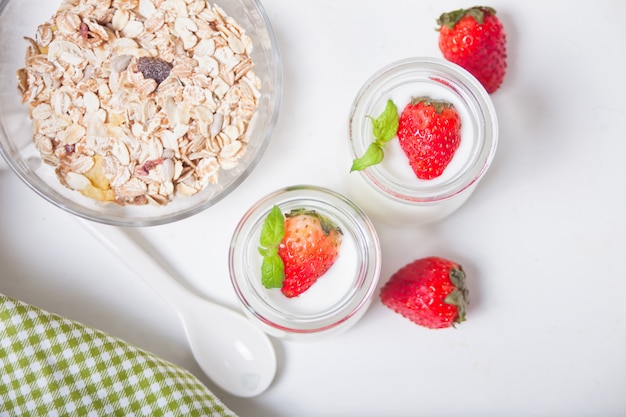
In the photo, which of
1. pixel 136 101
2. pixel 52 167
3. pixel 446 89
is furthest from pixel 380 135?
pixel 52 167

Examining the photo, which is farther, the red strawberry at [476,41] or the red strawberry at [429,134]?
the red strawberry at [476,41]

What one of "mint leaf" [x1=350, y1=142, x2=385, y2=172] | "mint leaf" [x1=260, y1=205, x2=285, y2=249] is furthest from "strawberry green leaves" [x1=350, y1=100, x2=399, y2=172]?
"mint leaf" [x1=260, y1=205, x2=285, y2=249]

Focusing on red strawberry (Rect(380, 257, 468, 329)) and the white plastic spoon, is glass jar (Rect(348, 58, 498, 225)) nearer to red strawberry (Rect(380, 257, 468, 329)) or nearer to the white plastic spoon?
red strawberry (Rect(380, 257, 468, 329))

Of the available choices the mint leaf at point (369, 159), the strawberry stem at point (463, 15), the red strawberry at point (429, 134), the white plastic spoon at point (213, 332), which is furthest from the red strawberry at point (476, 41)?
the white plastic spoon at point (213, 332)

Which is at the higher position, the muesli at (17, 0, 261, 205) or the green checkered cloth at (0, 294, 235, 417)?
the muesli at (17, 0, 261, 205)

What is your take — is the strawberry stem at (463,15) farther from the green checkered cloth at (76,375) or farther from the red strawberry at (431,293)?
the green checkered cloth at (76,375)

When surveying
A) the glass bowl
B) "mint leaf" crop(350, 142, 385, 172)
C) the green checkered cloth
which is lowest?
the green checkered cloth
